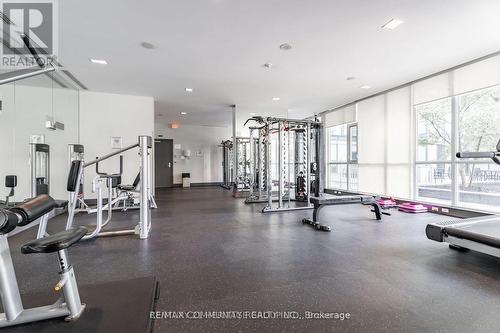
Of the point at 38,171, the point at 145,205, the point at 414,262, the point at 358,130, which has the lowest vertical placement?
the point at 414,262

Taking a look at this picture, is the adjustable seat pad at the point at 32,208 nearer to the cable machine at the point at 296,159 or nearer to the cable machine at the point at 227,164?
the cable machine at the point at 296,159

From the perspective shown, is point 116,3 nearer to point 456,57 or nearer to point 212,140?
point 456,57

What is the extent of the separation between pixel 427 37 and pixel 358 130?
3631mm

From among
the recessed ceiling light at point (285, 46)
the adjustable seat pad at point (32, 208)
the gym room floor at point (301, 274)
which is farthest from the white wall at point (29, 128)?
the recessed ceiling light at point (285, 46)

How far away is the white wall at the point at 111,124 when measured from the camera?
6035 millimetres

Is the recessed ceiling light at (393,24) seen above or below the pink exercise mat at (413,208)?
above

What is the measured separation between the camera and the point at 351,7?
274cm

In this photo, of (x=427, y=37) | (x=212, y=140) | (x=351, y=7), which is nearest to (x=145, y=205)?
(x=351, y=7)

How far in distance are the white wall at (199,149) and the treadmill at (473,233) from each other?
9.31 metres

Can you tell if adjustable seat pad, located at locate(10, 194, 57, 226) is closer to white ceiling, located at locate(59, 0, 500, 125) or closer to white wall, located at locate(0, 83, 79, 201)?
white ceiling, located at locate(59, 0, 500, 125)

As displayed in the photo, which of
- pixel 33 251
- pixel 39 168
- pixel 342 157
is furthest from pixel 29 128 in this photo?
pixel 342 157

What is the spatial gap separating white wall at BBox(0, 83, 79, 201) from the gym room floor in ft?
3.44

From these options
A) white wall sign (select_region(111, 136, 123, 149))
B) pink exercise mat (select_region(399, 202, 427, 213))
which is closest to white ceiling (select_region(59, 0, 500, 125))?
white wall sign (select_region(111, 136, 123, 149))

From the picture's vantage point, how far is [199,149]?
10.9 meters
